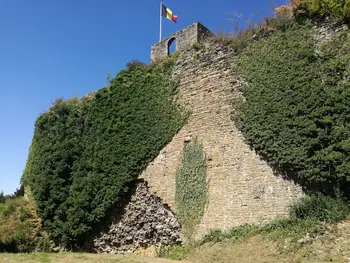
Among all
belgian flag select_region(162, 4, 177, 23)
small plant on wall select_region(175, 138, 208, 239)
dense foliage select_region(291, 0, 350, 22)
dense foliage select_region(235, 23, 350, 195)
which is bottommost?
small plant on wall select_region(175, 138, 208, 239)

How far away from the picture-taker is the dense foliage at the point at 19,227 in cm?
1497

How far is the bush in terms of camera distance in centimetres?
916

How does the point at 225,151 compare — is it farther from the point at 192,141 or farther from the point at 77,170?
the point at 77,170

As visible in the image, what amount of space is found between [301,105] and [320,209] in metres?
2.74

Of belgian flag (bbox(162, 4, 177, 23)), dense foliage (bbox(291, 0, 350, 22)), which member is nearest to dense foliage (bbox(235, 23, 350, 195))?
dense foliage (bbox(291, 0, 350, 22))

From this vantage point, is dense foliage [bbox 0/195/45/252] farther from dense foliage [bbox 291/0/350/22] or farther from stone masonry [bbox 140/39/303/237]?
dense foliage [bbox 291/0/350/22]

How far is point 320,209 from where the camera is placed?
9500mm

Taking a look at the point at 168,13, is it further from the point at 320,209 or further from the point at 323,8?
the point at 320,209

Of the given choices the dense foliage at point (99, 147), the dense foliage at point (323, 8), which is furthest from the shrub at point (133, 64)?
the dense foliage at point (323, 8)

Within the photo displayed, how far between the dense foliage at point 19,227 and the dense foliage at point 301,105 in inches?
376

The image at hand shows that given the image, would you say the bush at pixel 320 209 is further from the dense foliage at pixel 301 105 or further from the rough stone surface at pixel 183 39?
the rough stone surface at pixel 183 39

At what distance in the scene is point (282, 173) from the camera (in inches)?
420

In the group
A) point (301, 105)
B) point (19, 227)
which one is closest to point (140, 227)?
point (19, 227)

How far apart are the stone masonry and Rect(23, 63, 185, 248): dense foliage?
21.6 inches
